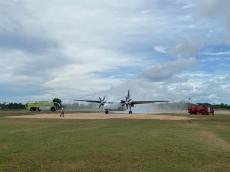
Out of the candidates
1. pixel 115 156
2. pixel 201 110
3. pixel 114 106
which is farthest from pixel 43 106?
pixel 115 156

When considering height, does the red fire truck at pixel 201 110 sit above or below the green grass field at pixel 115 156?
above

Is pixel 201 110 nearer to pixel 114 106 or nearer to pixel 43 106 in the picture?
pixel 114 106

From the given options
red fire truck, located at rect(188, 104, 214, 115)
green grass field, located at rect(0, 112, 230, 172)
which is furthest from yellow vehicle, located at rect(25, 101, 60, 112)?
green grass field, located at rect(0, 112, 230, 172)

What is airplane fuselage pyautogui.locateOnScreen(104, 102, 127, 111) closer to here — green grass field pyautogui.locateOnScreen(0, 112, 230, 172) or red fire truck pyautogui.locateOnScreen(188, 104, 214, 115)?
red fire truck pyautogui.locateOnScreen(188, 104, 214, 115)

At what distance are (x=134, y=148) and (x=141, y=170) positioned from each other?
6815 mm

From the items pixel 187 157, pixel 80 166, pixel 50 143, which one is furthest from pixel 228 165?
pixel 50 143

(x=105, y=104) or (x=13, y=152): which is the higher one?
(x=105, y=104)

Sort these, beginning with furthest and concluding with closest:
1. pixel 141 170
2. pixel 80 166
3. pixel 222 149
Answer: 1. pixel 222 149
2. pixel 80 166
3. pixel 141 170

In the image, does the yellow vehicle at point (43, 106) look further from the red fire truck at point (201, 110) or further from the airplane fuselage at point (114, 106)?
the red fire truck at point (201, 110)

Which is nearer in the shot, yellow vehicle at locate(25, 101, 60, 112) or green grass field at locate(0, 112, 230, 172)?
green grass field at locate(0, 112, 230, 172)

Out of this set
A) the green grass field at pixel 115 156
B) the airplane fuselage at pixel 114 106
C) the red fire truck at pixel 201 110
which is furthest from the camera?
the airplane fuselage at pixel 114 106

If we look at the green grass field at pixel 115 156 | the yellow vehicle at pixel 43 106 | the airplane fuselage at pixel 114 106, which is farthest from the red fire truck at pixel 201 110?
the green grass field at pixel 115 156

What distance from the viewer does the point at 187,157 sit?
1911 cm

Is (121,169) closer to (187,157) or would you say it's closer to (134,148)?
(187,157)
